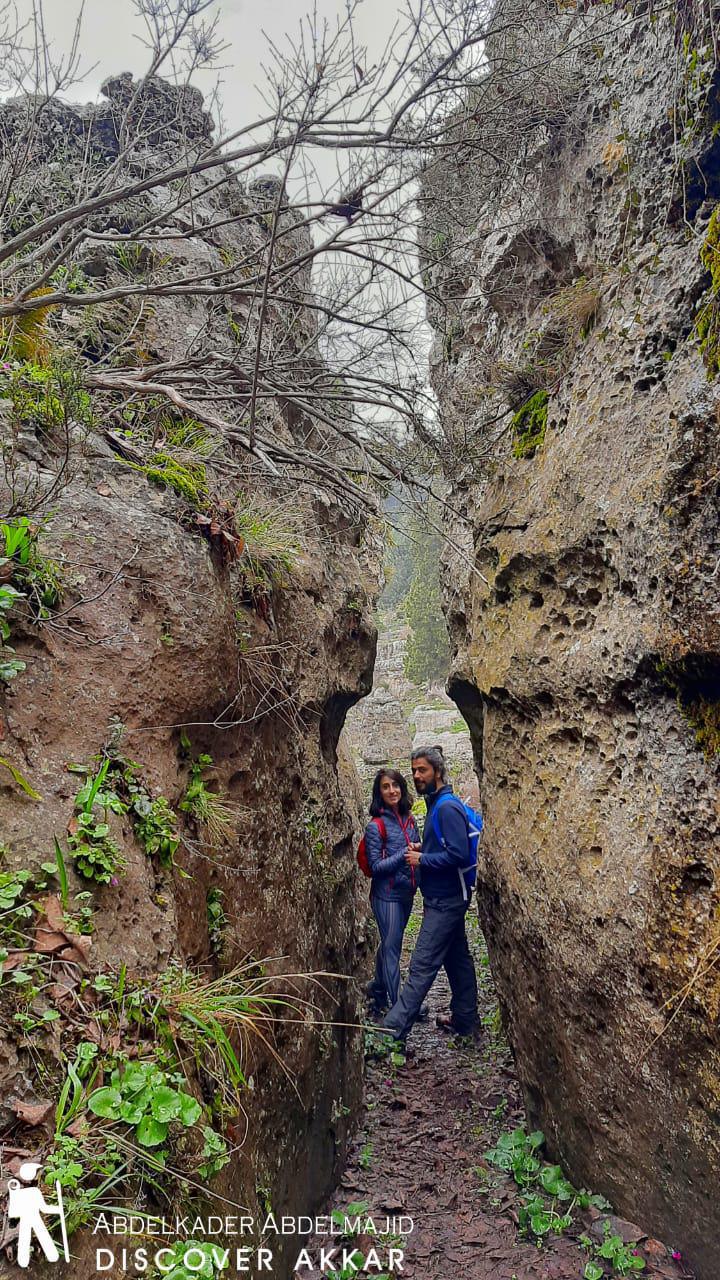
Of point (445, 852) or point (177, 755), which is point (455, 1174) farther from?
point (177, 755)

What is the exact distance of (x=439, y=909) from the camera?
5621 mm

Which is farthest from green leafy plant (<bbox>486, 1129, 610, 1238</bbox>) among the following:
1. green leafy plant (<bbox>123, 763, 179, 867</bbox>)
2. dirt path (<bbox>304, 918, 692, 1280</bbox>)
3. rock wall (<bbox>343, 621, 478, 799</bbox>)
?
rock wall (<bbox>343, 621, 478, 799</bbox>)

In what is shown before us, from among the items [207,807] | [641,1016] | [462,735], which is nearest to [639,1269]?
[641,1016]

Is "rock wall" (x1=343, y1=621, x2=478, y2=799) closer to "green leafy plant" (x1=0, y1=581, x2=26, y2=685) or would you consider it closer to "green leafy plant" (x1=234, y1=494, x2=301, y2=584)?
"green leafy plant" (x1=234, y1=494, x2=301, y2=584)

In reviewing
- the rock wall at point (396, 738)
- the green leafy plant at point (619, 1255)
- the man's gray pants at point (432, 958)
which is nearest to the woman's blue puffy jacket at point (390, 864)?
the man's gray pants at point (432, 958)

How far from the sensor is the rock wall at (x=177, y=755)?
223 centimetres

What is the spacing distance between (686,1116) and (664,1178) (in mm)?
450

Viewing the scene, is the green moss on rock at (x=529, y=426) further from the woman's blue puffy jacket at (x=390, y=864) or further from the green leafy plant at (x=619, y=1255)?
the green leafy plant at (x=619, y=1255)

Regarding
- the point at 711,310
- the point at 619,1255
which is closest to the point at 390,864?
the point at 619,1255

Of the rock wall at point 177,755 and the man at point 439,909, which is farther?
the man at point 439,909

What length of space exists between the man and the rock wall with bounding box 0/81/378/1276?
600 mm

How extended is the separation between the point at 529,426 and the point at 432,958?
4278mm

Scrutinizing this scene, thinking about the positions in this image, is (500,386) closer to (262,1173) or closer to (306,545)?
(306,545)

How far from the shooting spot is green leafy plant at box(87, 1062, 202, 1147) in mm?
1849
